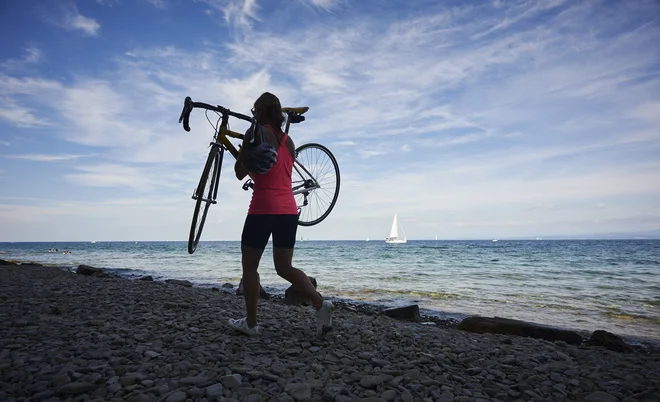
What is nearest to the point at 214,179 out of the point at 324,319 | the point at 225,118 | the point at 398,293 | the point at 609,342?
the point at 225,118

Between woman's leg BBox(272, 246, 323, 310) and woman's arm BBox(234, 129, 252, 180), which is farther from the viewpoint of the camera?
woman's leg BBox(272, 246, 323, 310)

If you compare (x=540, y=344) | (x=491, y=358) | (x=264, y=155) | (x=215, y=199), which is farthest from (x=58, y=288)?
(x=540, y=344)

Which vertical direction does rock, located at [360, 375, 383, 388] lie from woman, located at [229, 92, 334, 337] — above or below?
below

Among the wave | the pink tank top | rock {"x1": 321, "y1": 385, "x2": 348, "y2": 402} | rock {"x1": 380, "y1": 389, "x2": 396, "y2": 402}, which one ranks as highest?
the pink tank top

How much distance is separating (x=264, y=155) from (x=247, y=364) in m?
1.93

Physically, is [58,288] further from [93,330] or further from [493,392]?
[493,392]

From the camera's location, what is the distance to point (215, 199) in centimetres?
527

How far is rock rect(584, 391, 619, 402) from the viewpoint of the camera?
297cm

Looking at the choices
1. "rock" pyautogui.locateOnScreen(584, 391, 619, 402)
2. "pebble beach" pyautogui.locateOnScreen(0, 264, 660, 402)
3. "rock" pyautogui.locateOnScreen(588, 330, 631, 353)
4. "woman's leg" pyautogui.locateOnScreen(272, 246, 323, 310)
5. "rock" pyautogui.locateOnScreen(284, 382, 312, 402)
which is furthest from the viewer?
"rock" pyautogui.locateOnScreen(588, 330, 631, 353)

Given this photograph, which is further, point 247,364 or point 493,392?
point 247,364

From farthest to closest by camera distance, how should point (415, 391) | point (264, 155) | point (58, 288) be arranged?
point (58, 288) < point (264, 155) < point (415, 391)

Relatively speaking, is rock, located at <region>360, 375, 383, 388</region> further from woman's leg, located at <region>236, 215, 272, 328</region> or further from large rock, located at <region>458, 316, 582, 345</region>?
large rock, located at <region>458, 316, 582, 345</region>

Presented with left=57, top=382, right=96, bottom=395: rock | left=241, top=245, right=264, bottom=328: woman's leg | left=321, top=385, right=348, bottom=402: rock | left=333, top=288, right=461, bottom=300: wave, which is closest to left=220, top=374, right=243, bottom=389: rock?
left=321, top=385, right=348, bottom=402: rock

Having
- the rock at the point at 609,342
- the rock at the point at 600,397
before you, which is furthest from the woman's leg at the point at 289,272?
the rock at the point at 609,342
